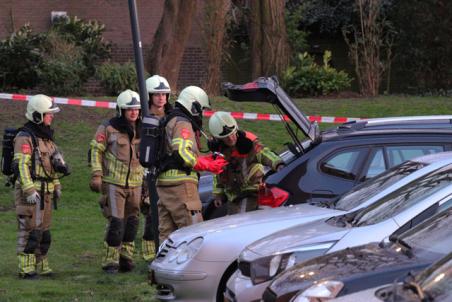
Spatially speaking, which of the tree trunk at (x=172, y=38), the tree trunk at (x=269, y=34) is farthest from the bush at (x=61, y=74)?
→ the tree trunk at (x=269, y=34)

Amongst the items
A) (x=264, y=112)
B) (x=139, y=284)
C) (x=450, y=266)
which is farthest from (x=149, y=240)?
(x=264, y=112)

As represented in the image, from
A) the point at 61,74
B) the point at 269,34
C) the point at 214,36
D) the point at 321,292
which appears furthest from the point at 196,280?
the point at 269,34

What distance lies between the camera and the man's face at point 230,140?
933 cm

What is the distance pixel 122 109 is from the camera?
10.4 meters

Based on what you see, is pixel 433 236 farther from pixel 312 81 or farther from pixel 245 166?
pixel 312 81

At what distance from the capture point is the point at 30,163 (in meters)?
10.1

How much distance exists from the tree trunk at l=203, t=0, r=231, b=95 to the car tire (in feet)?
39.1

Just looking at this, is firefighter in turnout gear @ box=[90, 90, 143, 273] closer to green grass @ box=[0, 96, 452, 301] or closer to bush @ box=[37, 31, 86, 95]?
green grass @ box=[0, 96, 452, 301]

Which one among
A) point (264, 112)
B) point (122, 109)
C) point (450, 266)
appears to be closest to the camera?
point (450, 266)

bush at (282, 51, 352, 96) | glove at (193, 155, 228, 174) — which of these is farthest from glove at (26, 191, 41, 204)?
bush at (282, 51, 352, 96)

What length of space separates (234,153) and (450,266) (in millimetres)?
5012

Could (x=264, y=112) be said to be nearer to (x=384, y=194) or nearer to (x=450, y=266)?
(x=384, y=194)

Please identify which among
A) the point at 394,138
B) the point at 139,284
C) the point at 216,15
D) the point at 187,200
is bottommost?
the point at 139,284

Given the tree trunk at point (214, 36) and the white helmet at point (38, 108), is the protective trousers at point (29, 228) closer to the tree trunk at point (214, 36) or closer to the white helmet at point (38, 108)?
the white helmet at point (38, 108)
